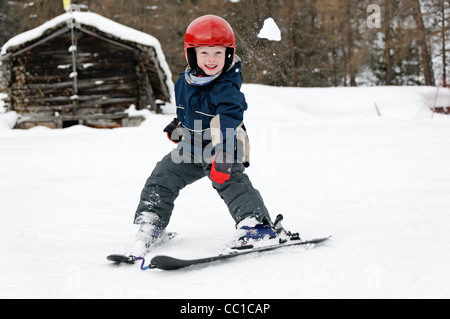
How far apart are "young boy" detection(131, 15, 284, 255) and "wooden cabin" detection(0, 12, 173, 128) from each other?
444 inches

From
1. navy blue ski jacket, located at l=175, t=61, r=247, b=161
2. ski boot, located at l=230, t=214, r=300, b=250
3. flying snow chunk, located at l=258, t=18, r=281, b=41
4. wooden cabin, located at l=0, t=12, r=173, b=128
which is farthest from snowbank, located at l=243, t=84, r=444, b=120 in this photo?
ski boot, located at l=230, t=214, r=300, b=250

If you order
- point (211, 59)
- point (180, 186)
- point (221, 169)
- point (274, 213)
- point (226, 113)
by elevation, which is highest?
point (211, 59)

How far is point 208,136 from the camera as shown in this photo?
2525 mm

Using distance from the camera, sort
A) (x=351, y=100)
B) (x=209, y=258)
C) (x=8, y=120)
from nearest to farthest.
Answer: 1. (x=209, y=258)
2. (x=8, y=120)
3. (x=351, y=100)

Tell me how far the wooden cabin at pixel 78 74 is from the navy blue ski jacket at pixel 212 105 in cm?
1127

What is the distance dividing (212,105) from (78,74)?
41.9 ft

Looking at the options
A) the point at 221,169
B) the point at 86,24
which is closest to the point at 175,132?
the point at 221,169

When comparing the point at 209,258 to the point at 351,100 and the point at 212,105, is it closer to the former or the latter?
the point at 212,105

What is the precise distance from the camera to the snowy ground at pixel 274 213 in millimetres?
1831

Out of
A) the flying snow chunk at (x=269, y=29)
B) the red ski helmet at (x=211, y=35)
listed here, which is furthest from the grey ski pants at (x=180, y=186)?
the flying snow chunk at (x=269, y=29)

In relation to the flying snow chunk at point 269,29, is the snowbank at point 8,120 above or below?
below

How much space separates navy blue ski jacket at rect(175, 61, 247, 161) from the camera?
2.35m

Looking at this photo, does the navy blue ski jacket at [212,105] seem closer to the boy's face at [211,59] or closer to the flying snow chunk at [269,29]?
the boy's face at [211,59]

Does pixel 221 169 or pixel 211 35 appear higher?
pixel 211 35
